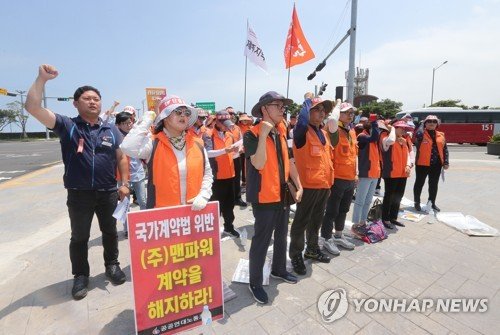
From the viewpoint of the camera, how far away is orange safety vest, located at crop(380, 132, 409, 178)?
4961mm

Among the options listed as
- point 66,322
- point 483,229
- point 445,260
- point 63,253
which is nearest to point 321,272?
point 445,260

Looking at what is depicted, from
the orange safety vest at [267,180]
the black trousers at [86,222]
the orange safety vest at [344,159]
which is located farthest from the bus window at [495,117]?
the black trousers at [86,222]

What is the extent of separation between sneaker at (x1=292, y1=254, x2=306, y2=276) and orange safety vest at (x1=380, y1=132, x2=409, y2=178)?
2.46 meters

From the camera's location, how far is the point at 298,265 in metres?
3.51

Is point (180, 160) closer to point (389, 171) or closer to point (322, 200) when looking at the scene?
point (322, 200)

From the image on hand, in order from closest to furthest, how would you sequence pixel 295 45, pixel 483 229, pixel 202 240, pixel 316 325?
pixel 202 240, pixel 316 325, pixel 483 229, pixel 295 45

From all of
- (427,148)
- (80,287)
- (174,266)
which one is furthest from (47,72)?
(427,148)

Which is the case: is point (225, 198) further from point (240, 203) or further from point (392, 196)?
point (392, 196)

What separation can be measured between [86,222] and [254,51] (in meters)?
7.07

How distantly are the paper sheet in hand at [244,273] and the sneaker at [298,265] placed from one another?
1.03 feet

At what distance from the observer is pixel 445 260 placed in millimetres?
3812

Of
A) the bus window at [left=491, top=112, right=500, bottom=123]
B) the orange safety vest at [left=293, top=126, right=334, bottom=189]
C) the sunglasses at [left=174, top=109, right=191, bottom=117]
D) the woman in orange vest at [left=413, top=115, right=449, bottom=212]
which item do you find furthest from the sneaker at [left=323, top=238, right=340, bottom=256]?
the bus window at [left=491, top=112, right=500, bottom=123]

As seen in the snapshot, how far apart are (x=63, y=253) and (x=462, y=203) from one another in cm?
774

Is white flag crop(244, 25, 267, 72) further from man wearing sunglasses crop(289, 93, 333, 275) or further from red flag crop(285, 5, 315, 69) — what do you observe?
man wearing sunglasses crop(289, 93, 333, 275)
